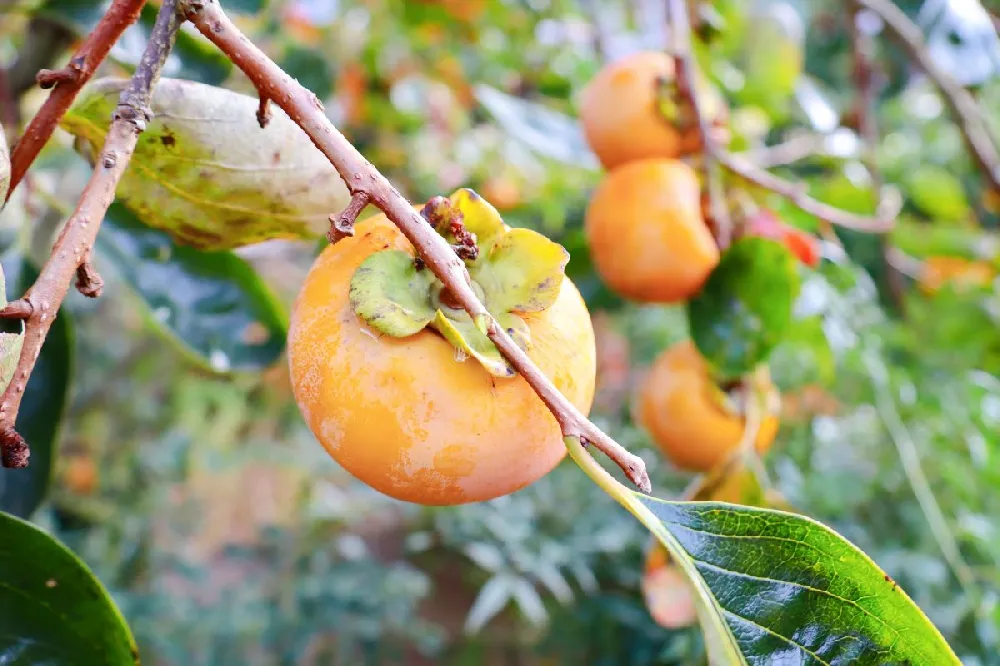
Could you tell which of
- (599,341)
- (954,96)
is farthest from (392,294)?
(599,341)

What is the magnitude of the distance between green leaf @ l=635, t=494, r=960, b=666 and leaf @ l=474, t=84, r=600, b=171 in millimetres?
851

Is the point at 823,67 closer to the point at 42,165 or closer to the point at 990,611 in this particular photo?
the point at 990,611

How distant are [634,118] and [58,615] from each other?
89 cm

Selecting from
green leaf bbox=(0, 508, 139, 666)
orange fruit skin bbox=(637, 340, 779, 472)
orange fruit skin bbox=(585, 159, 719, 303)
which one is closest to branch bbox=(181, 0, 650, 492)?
green leaf bbox=(0, 508, 139, 666)

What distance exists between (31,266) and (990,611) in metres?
1.35

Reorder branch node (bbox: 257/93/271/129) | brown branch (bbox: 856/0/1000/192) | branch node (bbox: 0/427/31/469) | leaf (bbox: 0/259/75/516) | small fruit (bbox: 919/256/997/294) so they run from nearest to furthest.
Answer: branch node (bbox: 0/427/31/469) → branch node (bbox: 257/93/271/129) → leaf (bbox: 0/259/75/516) → brown branch (bbox: 856/0/1000/192) → small fruit (bbox: 919/256/997/294)

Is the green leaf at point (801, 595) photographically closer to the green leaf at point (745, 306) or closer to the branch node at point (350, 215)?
the branch node at point (350, 215)

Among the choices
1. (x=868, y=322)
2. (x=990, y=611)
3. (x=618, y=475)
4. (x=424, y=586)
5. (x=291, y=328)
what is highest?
(x=291, y=328)

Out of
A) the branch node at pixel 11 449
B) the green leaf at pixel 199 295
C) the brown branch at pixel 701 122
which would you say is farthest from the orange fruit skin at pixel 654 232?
the branch node at pixel 11 449

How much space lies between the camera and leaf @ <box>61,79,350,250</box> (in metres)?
0.56

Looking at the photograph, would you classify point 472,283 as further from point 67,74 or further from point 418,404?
point 67,74

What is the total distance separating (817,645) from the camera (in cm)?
47

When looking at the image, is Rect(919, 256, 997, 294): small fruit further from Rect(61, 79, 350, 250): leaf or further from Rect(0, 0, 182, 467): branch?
Rect(0, 0, 182, 467): branch

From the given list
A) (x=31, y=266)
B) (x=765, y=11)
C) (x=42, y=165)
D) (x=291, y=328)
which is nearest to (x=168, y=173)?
(x=291, y=328)
